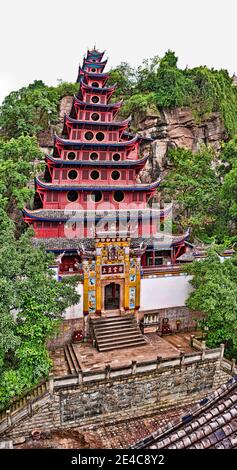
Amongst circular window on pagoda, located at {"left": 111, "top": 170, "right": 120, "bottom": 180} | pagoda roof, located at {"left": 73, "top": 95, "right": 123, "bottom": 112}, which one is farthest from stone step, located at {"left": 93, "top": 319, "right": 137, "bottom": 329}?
pagoda roof, located at {"left": 73, "top": 95, "right": 123, "bottom": 112}

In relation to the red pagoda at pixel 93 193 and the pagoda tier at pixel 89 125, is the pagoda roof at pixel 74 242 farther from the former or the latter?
the pagoda tier at pixel 89 125

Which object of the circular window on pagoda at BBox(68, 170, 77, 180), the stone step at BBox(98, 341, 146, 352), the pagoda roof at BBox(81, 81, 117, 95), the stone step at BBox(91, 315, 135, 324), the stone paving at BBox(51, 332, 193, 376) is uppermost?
the pagoda roof at BBox(81, 81, 117, 95)

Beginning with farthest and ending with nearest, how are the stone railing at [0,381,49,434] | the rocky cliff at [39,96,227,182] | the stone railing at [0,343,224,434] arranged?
the rocky cliff at [39,96,227,182]
the stone railing at [0,343,224,434]
the stone railing at [0,381,49,434]

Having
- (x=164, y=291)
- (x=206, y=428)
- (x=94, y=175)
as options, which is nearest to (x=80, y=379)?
(x=164, y=291)

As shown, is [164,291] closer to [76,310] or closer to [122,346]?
[122,346]

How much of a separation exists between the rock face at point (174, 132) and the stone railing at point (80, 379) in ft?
68.3

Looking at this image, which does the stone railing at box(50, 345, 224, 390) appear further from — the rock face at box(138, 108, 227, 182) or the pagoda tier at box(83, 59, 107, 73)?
the pagoda tier at box(83, 59, 107, 73)

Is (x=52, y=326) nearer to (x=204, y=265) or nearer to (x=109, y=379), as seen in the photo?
(x=109, y=379)

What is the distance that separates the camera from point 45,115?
31.8 m

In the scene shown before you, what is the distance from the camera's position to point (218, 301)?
45.3 ft

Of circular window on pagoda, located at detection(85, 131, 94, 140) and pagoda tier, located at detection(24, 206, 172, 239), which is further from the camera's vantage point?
circular window on pagoda, located at detection(85, 131, 94, 140)

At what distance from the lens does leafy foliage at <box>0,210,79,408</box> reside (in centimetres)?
1045

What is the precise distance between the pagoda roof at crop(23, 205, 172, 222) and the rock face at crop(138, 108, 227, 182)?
10.7 m

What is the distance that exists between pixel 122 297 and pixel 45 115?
2293cm
